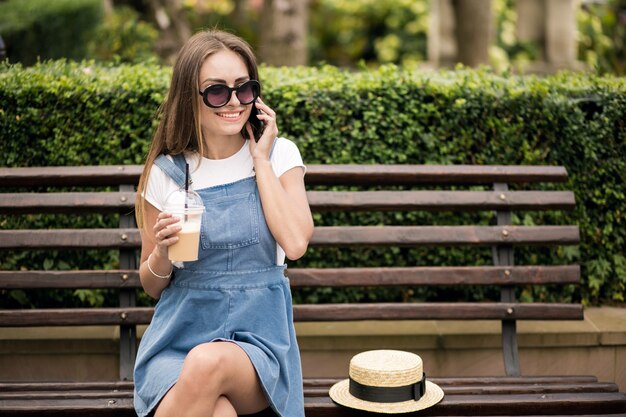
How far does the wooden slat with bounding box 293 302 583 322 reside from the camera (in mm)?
3959

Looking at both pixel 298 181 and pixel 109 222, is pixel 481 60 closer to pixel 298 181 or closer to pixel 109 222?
pixel 109 222

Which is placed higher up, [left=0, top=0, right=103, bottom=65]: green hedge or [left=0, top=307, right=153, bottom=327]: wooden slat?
[left=0, top=0, right=103, bottom=65]: green hedge

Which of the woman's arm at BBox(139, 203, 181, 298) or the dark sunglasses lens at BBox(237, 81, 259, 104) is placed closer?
the woman's arm at BBox(139, 203, 181, 298)

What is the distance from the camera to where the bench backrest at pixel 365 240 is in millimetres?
3914

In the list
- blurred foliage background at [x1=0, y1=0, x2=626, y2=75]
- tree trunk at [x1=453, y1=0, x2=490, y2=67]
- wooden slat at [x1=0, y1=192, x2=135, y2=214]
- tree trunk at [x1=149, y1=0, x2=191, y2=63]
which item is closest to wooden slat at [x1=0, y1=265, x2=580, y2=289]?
wooden slat at [x1=0, y1=192, x2=135, y2=214]

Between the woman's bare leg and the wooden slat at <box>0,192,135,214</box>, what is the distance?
1.20 meters

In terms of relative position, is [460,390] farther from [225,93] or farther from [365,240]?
[225,93]

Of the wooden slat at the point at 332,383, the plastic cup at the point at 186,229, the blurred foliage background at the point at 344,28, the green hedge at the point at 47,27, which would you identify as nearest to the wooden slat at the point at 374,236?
the wooden slat at the point at 332,383

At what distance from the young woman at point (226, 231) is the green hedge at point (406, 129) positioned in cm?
115

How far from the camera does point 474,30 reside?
1212 cm

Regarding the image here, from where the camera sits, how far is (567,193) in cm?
414

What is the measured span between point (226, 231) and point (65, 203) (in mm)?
1094

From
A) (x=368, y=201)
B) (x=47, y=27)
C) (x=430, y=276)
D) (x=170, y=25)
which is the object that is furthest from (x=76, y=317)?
(x=170, y=25)

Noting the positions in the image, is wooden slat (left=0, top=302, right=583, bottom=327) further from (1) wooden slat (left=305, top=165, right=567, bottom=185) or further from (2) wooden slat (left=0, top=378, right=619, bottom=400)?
(1) wooden slat (left=305, top=165, right=567, bottom=185)
